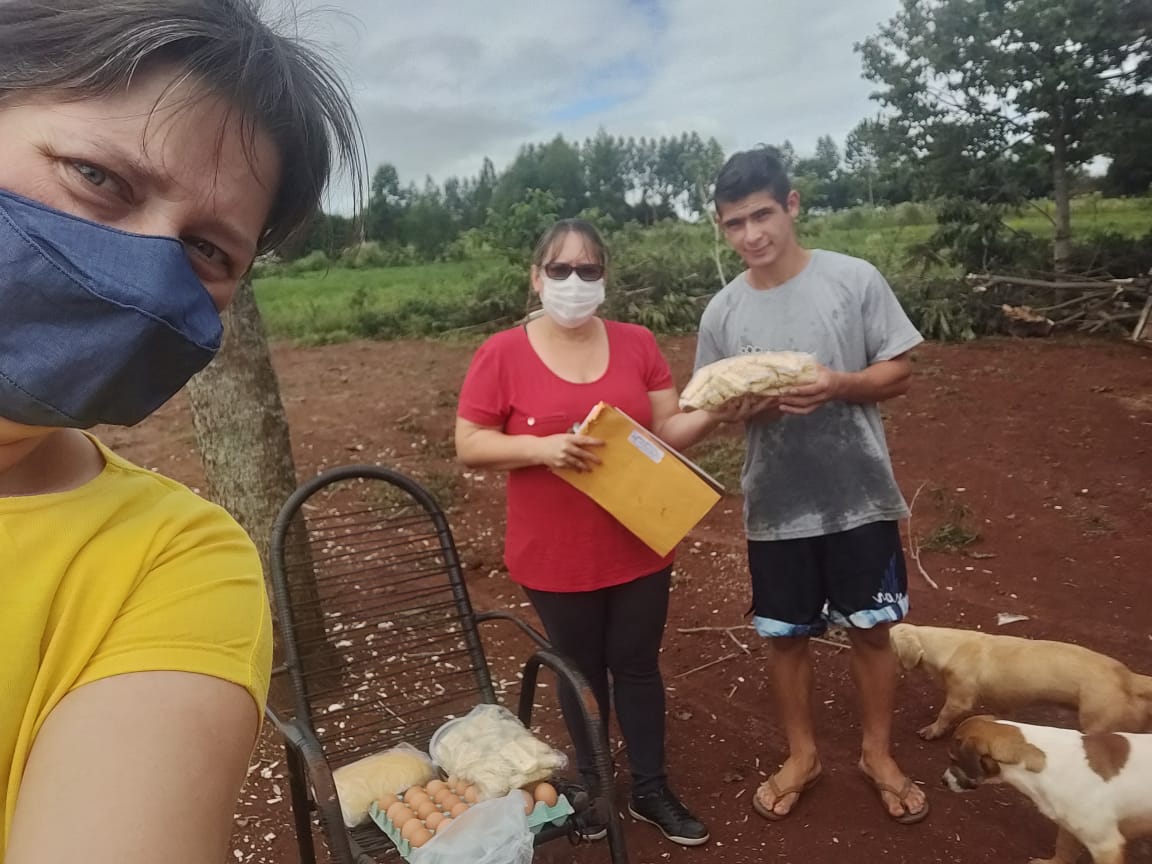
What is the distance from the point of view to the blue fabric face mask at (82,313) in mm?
772

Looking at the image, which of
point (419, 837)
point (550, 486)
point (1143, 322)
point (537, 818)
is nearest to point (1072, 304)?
point (1143, 322)

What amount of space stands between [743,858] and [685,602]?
76.8 inches

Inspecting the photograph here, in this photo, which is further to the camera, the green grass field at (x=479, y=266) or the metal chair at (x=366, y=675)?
the green grass field at (x=479, y=266)

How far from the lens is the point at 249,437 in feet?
11.5

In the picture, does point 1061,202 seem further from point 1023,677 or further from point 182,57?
point 182,57

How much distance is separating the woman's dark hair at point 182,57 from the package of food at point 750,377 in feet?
6.12

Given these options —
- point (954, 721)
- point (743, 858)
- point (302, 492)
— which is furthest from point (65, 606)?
point (954, 721)

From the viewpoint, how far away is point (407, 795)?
7.63ft

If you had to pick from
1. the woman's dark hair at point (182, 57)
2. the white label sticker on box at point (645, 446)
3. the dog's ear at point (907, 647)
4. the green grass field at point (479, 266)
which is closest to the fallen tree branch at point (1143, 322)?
the green grass field at point (479, 266)

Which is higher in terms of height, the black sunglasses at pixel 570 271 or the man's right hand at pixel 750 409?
the black sunglasses at pixel 570 271

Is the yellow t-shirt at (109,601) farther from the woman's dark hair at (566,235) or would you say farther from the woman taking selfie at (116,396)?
the woman's dark hair at (566,235)

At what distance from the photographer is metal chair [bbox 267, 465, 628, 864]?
223 centimetres

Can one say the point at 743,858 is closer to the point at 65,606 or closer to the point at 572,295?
the point at 572,295

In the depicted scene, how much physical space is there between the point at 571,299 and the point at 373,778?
1539 mm
